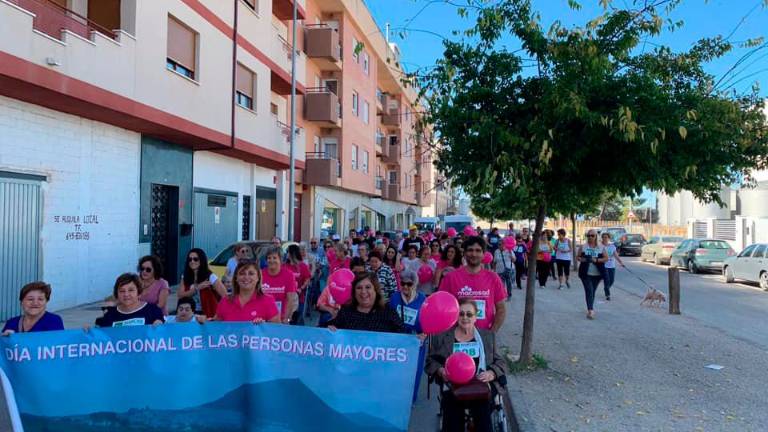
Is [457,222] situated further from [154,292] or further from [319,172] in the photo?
[154,292]

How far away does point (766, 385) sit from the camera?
6.35m

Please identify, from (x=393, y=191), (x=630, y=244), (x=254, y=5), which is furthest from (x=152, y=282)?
(x=630, y=244)

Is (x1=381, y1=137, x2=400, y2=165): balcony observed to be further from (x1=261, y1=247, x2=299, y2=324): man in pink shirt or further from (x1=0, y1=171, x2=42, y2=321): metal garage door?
(x1=261, y1=247, x2=299, y2=324): man in pink shirt

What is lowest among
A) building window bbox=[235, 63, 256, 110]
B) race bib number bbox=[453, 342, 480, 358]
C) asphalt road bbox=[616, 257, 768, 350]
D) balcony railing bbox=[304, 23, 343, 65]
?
asphalt road bbox=[616, 257, 768, 350]

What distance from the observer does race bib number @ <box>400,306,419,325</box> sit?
20.5 feet

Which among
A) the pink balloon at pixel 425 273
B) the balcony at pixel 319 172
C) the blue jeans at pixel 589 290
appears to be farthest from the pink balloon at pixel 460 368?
the balcony at pixel 319 172

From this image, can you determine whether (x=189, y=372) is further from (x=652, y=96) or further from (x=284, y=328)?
(x=652, y=96)

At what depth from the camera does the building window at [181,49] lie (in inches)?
530

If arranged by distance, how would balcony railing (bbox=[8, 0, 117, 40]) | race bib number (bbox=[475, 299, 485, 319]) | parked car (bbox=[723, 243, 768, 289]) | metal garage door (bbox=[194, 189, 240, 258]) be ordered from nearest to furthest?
race bib number (bbox=[475, 299, 485, 319])
balcony railing (bbox=[8, 0, 117, 40])
metal garage door (bbox=[194, 189, 240, 258])
parked car (bbox=[723, 243, 768, 289])

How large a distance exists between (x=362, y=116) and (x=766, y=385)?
27.4 meters

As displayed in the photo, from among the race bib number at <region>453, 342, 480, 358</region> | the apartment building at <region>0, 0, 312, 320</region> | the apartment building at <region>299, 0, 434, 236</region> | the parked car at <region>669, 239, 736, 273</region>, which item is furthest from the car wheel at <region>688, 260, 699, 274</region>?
the race bib number at <region>453, 342, 480, 358</region>

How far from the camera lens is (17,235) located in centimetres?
980

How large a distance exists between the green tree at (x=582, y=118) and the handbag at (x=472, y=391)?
2528mm

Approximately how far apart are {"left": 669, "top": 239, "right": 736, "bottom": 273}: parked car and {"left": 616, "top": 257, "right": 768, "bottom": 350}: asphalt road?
0.68 meters
